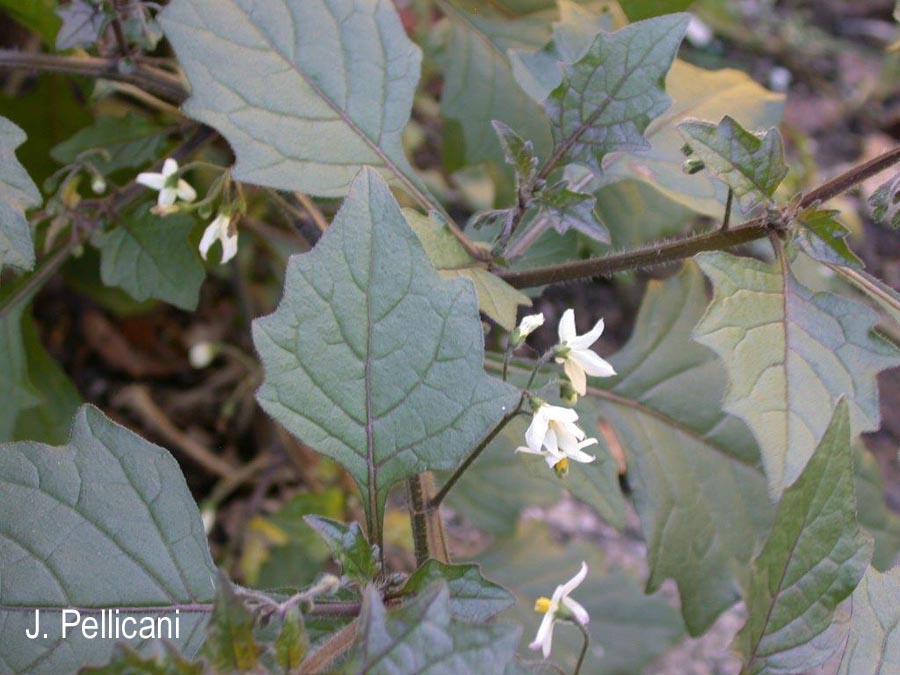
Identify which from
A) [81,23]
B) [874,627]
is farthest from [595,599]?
[81,23]

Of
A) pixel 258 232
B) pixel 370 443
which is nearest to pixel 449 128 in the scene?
pixel 258 232

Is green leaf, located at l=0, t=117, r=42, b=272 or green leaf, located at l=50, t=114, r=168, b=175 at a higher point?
green leaf, located at l=0, t=117, r=42, b=272

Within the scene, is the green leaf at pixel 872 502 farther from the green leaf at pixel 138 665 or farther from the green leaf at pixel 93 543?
the green leaf at pixel 138 665

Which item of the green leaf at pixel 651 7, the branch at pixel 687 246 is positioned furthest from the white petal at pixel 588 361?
the green leaf at pixel 651 7

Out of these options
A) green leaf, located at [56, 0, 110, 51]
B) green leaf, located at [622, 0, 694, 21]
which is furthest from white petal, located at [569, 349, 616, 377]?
green leaf, located at [56, 0, 110, 51]

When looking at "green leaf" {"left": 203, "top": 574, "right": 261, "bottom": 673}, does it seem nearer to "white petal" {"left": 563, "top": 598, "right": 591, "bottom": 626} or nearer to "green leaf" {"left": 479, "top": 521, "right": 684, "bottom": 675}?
"white petal" {"left": 563, "top": 598, "right": 591, "bottom": 626}

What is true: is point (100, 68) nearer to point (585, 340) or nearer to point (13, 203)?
point (13, 203)

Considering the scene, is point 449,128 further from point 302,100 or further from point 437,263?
point 437,263
